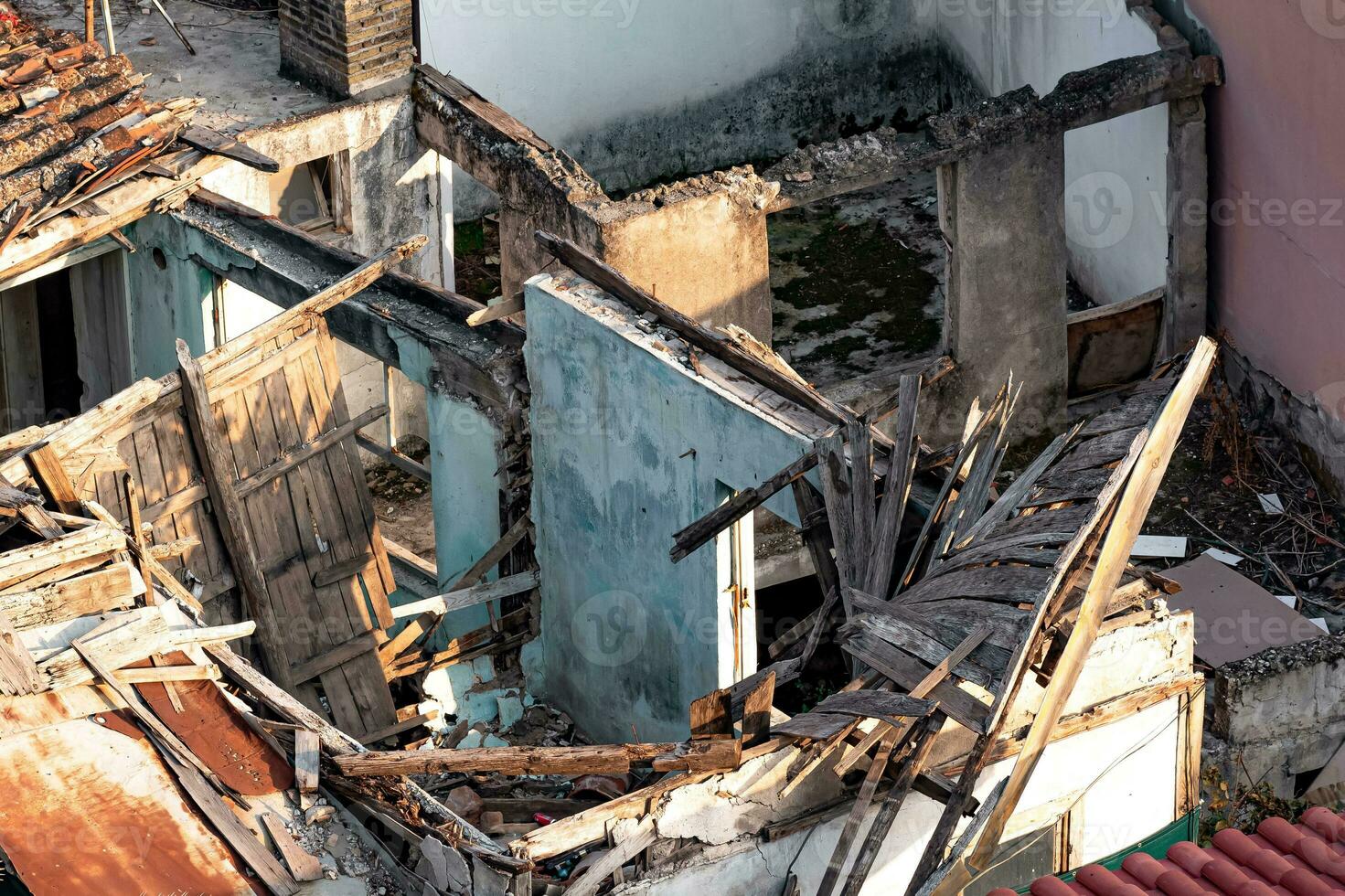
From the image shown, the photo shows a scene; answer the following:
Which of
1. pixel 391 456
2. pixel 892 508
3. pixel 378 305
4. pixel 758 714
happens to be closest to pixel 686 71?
pixel 391 456

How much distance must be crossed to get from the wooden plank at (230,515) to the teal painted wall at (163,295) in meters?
2.27

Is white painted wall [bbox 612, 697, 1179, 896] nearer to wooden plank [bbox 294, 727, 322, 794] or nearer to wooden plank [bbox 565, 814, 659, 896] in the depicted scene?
wooden plank [bbox 565, 814, 659, 896]

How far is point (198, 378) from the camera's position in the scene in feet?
39.7

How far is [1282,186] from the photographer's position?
15438mm

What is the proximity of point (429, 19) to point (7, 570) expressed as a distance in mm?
10084

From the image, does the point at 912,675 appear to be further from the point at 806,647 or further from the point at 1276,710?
the point at 1276,710

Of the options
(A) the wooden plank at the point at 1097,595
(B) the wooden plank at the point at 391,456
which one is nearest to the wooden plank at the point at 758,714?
(A) the wooden plank at the point at 1097,595

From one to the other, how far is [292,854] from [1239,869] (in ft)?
13.3

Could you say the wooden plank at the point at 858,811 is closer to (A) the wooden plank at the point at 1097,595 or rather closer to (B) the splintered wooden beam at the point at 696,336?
(A) the wooden plank at the point at 1097,595

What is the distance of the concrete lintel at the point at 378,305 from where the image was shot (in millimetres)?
12914

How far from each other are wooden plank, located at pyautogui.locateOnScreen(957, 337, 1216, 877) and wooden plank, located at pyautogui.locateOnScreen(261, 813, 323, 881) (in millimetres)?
2724

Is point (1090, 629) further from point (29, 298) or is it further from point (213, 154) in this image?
point (29, 298)

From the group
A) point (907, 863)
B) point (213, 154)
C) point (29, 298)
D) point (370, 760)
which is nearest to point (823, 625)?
point (907, 863)

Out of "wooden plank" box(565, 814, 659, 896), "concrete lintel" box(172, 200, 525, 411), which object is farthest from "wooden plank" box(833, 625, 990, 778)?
"concrete lintel" box(172, 200, 525, 411)
